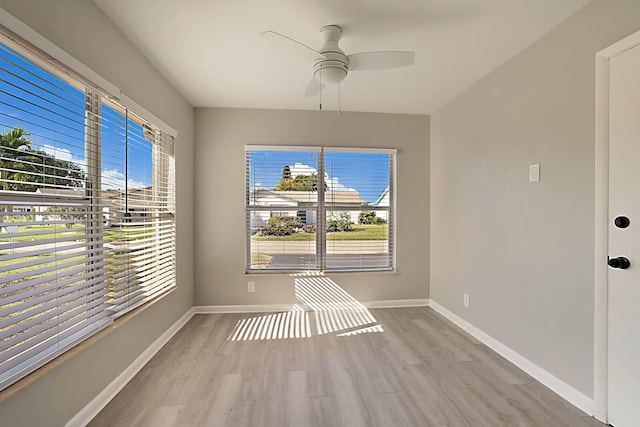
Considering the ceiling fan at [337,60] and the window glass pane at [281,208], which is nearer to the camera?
the ceiling fan at [337,60]

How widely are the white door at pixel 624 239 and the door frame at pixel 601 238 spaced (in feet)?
0.07

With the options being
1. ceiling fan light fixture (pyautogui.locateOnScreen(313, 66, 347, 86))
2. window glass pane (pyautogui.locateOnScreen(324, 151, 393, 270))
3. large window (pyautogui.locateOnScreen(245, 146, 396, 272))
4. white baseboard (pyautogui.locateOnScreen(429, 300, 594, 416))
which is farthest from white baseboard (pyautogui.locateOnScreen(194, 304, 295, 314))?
ceiling fan light fixture (pyautogui.locateOnScreen(313, 66, 347, 86))

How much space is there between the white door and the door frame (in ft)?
0.07

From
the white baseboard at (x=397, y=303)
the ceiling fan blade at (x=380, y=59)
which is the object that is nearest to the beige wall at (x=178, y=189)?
the ceiling fan blade at (x=380, y=59)

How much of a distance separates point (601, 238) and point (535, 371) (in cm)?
111

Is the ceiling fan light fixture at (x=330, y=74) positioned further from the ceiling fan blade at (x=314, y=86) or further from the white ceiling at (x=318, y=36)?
the white ceiling at (x=318, y=36)

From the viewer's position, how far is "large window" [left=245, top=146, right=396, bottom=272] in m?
3.66

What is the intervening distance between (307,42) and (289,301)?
2.77m

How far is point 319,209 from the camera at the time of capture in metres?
3.75

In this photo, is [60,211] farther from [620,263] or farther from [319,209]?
[620,263]

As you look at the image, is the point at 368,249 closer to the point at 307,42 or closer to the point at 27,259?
the point at 307,42

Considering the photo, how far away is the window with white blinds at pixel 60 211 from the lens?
1300 mm

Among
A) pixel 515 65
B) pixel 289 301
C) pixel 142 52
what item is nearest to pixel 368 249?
pixel 289 301

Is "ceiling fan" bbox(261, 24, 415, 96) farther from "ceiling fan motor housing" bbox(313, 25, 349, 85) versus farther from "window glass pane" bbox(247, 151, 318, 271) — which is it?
"window glass pane" bbox(247, 151, 318, 271)
